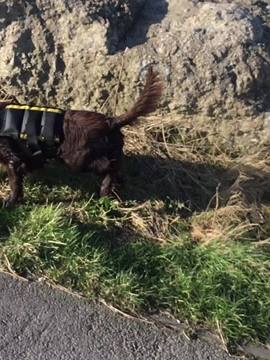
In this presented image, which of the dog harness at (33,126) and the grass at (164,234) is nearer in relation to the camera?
the grass at (164,234)

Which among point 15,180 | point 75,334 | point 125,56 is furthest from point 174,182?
point 75,334

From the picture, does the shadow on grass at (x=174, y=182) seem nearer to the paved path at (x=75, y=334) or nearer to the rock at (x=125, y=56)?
the rock at (x=125, y=56)

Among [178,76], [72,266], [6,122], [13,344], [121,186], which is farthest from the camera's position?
[178,76]

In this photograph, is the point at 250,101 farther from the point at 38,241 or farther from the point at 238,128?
the point at 38,241

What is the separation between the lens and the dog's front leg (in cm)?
450

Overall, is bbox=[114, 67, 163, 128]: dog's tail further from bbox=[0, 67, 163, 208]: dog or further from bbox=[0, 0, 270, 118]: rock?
bbox=[0, 0, 270, 118]: rock

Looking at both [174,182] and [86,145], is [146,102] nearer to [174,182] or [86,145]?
[86,145]

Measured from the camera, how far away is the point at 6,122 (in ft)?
14.5

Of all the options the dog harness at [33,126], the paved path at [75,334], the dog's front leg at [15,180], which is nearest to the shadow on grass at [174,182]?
the dog's front leg at [15,180]

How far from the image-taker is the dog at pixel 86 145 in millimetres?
4426

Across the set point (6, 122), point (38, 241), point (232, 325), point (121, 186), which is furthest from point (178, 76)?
point (232, 325)

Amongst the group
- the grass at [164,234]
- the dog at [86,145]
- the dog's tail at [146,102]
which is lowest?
the grass at [164,234]

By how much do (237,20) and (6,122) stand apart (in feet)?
6.54

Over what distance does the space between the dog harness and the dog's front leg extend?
152 mm
